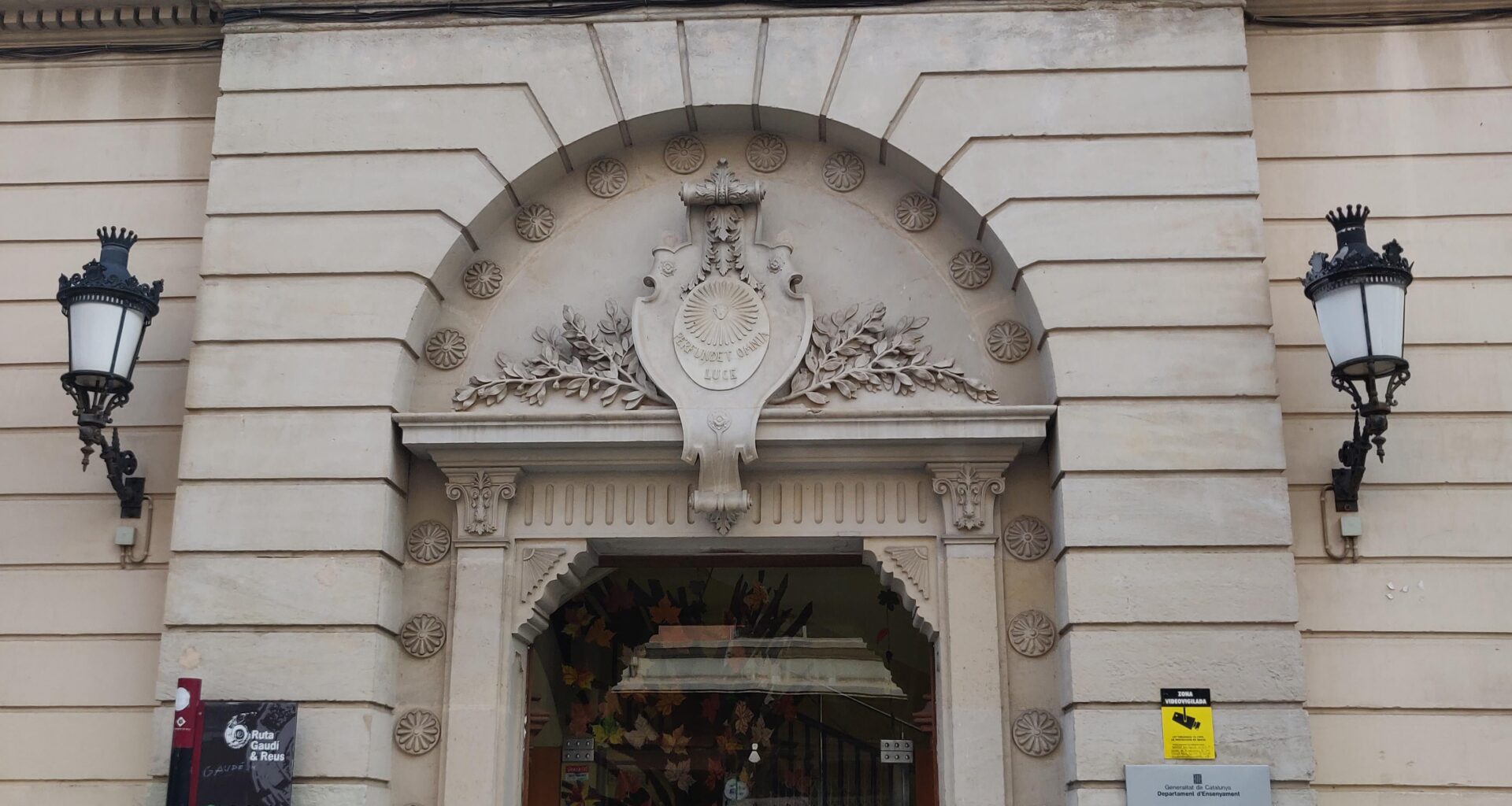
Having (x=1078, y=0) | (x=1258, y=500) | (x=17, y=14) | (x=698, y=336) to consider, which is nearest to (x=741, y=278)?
(x=698, y=336)

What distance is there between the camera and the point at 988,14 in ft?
27.8

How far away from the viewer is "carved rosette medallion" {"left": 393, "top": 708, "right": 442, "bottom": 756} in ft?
26.0

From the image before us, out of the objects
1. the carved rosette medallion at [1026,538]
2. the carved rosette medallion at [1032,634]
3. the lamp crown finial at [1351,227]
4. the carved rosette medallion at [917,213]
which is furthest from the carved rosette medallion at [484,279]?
the lamp crown finial at [1351,227]

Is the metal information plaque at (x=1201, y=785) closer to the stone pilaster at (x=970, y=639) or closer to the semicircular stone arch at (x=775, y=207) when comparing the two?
the semicircular stone arch at (x=775, y=207)

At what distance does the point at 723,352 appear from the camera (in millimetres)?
8195

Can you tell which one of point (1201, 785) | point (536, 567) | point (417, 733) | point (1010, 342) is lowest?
point (1201, 785)

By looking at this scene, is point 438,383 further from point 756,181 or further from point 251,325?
point 756,181

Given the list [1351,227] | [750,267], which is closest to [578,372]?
[750,267]

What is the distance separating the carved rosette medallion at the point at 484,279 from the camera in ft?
28.4

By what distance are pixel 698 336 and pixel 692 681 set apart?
329 centimetres

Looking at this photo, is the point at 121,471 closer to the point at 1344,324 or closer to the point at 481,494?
the point at 481,494

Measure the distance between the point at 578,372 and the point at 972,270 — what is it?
8.01 feet

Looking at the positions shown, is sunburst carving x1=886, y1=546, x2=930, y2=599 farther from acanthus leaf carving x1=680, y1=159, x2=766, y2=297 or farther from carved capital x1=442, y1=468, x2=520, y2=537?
carved capital x1=442, y1=468, x2=520, y2=537

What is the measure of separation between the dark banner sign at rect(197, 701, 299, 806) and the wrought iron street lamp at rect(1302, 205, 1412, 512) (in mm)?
5871
